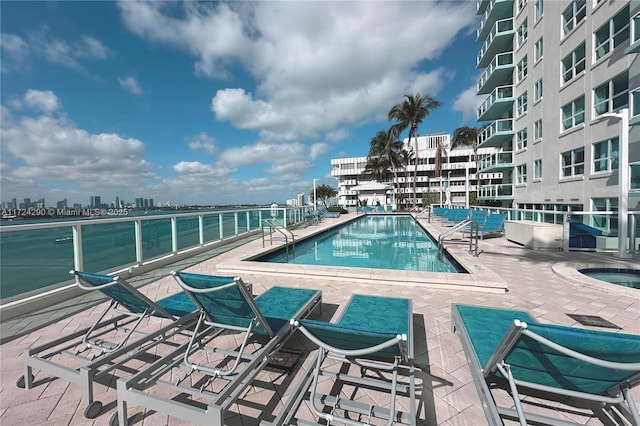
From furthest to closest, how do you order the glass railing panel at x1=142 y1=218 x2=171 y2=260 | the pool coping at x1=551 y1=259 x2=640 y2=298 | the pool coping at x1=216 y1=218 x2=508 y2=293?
the glass railing panel at x1=142 y1=218 x2=171 y2=260 → the pool coping at x1=216 y1=218 x2=508 y2=293 → the pool coping at x1=551 y1=259 x2=640 y2=298

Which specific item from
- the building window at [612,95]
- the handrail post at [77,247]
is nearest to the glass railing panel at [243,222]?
the handrail post at [77,247]

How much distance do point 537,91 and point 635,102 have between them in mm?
8345

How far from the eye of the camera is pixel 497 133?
19.4 m

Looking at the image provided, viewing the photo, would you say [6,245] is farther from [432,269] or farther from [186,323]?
[432,269]

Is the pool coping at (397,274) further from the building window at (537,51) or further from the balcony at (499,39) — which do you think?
the balcony at (499,39)

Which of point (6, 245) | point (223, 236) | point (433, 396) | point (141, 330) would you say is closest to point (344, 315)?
point (433, 396)

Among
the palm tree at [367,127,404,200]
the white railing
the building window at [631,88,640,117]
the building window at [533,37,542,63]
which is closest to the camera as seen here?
the white railing

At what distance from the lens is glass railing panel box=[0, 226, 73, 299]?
4.05 metres

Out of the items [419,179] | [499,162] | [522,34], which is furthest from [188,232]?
[419,179]

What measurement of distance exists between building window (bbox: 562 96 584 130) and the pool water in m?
9.53

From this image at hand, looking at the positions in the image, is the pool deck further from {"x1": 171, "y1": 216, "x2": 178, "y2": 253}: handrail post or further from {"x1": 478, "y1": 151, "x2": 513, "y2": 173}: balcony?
{"x1": 478, "y1": 151, "x2": 513, "y2": 173}: balcony

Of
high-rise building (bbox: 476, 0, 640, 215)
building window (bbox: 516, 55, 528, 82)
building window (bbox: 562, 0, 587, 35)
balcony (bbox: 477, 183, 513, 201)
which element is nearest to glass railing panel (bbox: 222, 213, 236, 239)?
high-rise building (bbox: 476, 0, 640, 215)

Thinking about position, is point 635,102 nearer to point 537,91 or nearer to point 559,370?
point 537,91

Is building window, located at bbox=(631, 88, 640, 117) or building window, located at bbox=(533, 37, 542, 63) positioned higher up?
building window, located at bbox=(533, 37, 542, 63)
